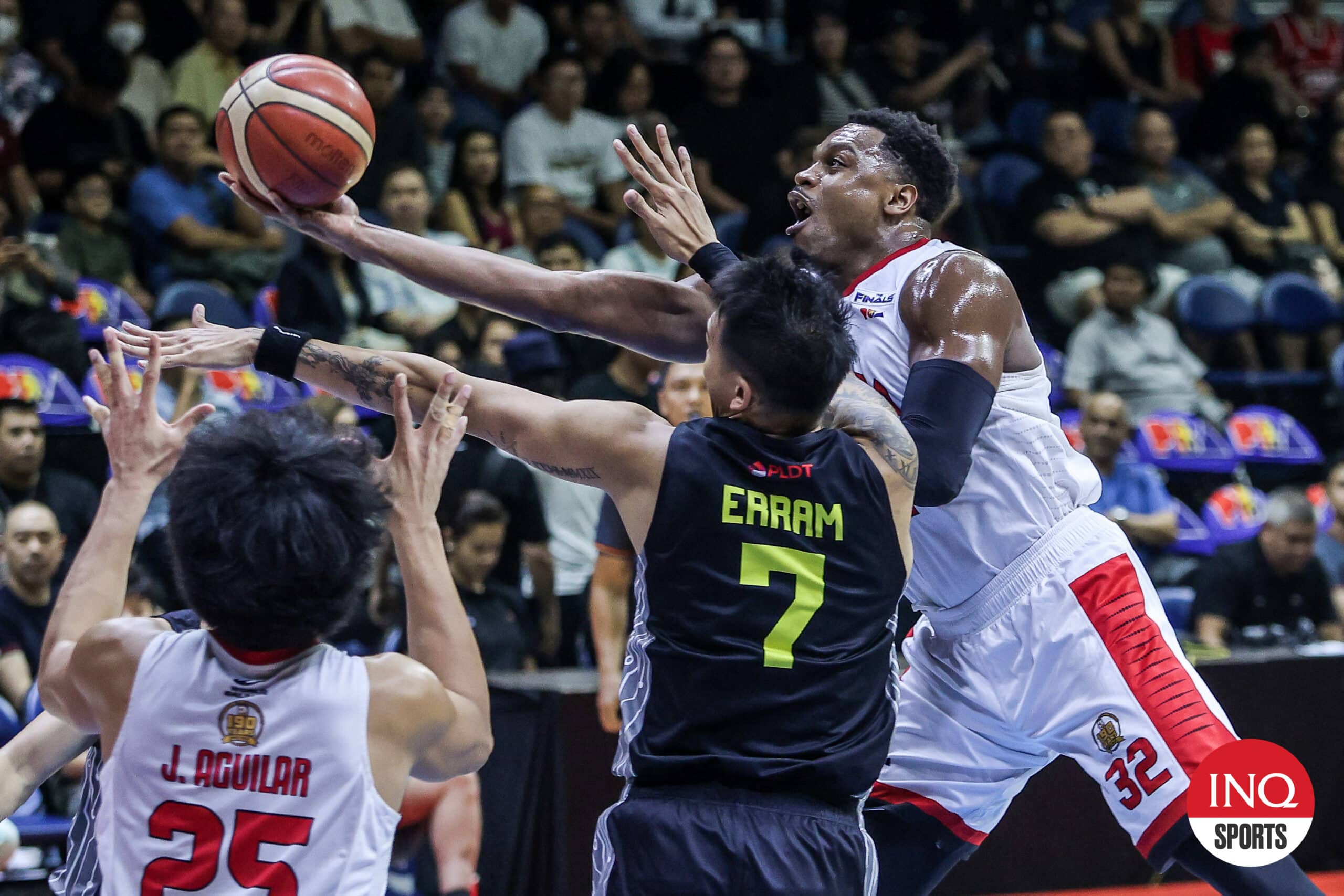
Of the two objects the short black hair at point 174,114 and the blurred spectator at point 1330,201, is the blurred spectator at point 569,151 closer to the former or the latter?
the short black hair at point 174,114

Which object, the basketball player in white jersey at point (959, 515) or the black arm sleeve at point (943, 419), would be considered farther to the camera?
the basketball player in white jersey at point (959, 515)

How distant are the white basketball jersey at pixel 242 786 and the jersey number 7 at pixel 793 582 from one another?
75 centimetres

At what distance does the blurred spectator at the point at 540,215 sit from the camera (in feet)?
29.8

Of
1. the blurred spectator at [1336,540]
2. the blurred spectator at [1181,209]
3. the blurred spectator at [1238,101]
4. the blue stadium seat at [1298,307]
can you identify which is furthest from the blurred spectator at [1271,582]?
the blurred spectator at [1238,101]

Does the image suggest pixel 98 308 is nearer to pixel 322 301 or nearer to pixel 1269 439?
pixel 322 301

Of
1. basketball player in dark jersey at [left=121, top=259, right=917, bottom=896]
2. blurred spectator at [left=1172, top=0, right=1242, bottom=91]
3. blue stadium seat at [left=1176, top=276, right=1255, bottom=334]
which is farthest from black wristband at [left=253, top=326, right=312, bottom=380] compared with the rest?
blurred spectator at [left=1172, top=0, right=1242, bottom=91]

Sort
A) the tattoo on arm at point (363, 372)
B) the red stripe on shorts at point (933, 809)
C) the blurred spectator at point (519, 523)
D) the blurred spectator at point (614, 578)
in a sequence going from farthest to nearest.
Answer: the blurred spectator at point (519, 523) < the blurred spectator at point (614, 578) < the red stripe on shorts at point (933, 809) < the tattoo on arm at point (363, 372)

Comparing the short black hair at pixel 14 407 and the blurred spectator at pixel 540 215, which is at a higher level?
the blurred spectator at pixel 540 215

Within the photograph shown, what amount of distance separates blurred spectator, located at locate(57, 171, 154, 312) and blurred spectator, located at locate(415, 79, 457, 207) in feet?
6.41

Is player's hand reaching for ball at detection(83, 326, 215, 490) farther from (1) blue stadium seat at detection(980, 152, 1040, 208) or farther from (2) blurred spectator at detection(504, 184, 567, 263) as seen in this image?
(1) blue stadium seat at detection(980, 152, 1040, 208)

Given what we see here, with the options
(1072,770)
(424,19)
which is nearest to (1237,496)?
(1072,770)

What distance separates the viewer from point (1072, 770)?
603cm

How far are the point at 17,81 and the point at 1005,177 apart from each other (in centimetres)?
655

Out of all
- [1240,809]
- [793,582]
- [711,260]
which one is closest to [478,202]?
[711,260]
